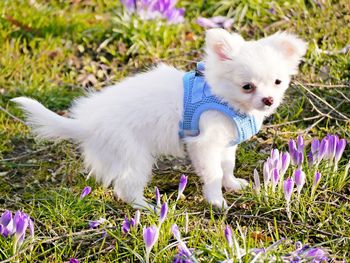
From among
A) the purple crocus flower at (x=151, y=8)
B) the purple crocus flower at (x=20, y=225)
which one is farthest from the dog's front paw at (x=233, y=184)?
the purple crocus flower at (x=151, y=8)

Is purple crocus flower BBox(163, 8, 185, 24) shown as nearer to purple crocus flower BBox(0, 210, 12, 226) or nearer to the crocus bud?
purple crocus flower BBox(0, 210, 12, 226)

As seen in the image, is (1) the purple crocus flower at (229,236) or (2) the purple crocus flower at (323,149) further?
(2) the purple crocus flower at (323,149)

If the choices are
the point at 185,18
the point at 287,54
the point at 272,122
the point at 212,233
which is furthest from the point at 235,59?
the point at 185,18

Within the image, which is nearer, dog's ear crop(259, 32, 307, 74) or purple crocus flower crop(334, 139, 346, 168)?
dog's ear crop(259, 32, 307, 74)

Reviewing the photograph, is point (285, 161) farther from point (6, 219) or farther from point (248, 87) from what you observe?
point (6, 219)

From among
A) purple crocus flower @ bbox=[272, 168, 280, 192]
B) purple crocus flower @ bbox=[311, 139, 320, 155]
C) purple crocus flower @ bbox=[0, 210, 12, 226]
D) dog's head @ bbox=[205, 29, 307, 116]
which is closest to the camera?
purple crocus flower @ bbox=[0, 210, 12, 226]

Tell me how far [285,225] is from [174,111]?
0.85 meters

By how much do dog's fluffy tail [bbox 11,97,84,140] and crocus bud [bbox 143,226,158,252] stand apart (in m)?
0.96

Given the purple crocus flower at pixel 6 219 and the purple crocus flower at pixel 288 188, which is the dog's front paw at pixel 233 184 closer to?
the purple crocus flower at pixel 288 188

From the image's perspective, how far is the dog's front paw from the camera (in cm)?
407

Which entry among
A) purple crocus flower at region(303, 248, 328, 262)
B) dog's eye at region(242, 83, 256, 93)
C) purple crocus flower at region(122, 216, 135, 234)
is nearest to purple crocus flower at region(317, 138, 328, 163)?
dog's eye at region(242, 83, 256, 93)

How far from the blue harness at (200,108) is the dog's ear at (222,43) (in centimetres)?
23

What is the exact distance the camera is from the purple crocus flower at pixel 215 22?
610cm

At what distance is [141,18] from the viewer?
5965mm
